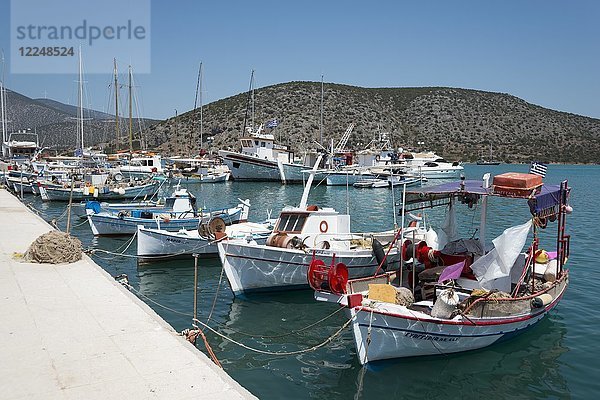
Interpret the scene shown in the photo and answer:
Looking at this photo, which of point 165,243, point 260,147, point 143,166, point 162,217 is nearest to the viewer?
point 165,243

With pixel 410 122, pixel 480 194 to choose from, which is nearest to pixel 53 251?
pixel 480 194

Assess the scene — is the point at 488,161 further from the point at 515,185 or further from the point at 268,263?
the point at 515,185

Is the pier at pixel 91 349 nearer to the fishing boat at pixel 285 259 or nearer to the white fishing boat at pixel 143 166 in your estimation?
the fishing boat at pixel 285 259

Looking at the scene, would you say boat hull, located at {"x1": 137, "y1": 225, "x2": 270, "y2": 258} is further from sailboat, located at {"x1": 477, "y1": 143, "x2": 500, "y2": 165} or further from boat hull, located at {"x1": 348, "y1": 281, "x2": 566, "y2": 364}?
sailboat, located at {"x1": 477, "y1": 143, "x2": 500, "y2": 165}

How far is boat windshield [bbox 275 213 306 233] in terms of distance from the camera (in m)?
16.7

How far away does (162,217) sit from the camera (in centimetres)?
2348

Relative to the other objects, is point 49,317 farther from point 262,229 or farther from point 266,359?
point 262,229

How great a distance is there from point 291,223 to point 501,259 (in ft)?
23.9

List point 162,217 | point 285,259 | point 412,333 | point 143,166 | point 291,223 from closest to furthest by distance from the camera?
point 412,333 < point 285,259 < point 291,223 < point 162,217 < point 143,166

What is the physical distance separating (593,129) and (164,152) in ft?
418

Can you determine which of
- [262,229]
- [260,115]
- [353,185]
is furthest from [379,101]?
[262,229]

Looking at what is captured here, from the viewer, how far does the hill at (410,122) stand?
119 m

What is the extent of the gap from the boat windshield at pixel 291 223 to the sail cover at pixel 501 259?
6.38 metres

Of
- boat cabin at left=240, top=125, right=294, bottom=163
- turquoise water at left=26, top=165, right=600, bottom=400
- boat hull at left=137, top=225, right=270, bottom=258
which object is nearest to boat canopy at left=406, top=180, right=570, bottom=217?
turquoise water at left=26, top=165, right=600, bottom=400
